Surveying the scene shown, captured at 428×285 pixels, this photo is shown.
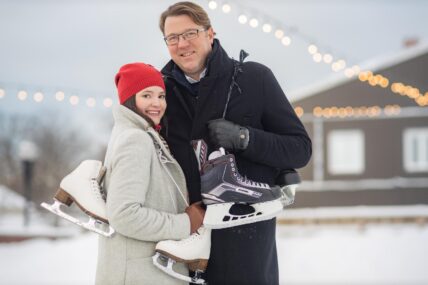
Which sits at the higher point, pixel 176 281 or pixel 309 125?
pixel 309 125

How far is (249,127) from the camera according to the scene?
2641 millimetres

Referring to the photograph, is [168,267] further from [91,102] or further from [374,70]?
[374,70]

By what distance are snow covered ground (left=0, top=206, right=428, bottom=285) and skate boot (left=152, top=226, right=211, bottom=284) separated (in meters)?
5.09

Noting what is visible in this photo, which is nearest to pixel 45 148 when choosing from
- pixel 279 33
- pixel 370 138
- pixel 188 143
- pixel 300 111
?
pixel 300 111

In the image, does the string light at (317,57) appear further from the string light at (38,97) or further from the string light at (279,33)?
the string light at (38,97)

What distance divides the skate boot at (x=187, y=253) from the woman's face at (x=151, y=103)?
20.8 inches

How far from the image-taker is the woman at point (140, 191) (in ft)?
8.00

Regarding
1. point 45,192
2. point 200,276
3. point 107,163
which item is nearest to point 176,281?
point 200,276

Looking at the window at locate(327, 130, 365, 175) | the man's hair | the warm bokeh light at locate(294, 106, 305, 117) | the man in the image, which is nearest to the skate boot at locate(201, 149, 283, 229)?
the man

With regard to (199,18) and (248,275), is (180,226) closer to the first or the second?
(248,275)

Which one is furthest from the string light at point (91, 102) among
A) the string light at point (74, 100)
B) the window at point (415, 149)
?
the window at point (415, 149)

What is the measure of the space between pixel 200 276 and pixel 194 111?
0.74 metres

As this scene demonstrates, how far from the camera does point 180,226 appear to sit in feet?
8.27

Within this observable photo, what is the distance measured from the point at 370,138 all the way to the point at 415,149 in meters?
1.24
